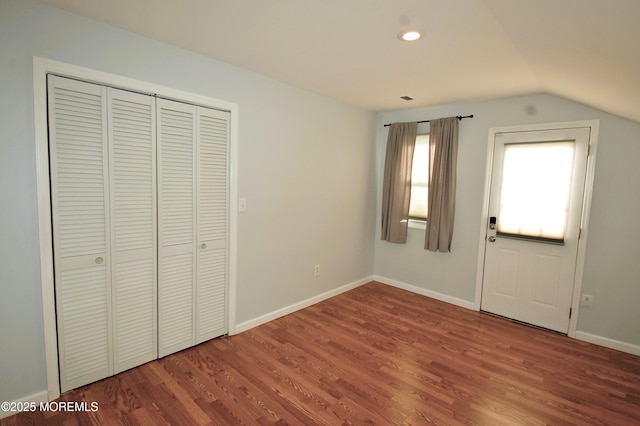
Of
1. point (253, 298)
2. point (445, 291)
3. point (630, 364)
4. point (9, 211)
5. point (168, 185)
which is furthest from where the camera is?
point (445, 291)

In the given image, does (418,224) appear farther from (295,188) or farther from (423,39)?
(423,39)

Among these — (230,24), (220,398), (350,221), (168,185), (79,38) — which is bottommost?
(220,398)

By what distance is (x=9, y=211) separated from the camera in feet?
5.95

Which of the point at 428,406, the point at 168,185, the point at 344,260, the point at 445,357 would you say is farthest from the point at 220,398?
the point at 344,260

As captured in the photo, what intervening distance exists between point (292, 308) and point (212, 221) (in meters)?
1.45

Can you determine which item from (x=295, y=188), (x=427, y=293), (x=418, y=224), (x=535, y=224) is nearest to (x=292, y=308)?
(x=295, y=188)

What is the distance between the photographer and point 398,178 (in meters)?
4.27

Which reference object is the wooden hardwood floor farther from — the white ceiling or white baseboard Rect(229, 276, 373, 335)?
the white ceiling

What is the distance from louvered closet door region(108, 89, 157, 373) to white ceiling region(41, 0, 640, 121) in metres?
0.58

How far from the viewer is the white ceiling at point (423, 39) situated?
1.58 m

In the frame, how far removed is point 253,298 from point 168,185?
1406mm

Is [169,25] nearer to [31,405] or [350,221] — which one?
[31,405]

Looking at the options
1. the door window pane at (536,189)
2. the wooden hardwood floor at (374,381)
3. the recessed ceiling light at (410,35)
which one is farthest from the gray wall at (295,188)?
the recessed ceiling light at (410,35)

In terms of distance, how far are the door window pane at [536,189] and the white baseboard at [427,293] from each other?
39.9 inches
